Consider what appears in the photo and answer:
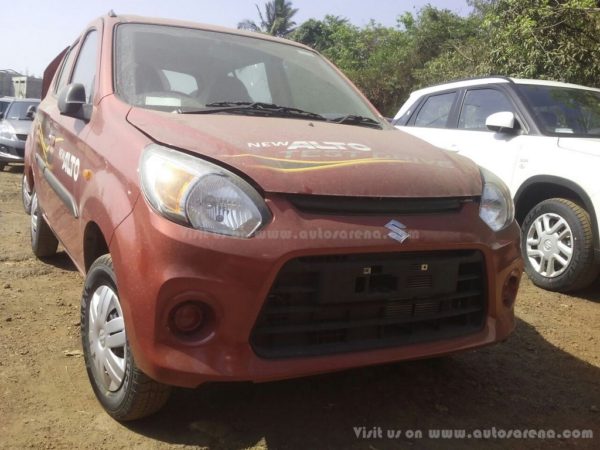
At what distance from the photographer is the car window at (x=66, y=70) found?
4.00m

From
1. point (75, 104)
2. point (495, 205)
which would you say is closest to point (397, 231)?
point (495, 205)

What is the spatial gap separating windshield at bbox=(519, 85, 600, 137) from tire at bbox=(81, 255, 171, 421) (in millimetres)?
3784

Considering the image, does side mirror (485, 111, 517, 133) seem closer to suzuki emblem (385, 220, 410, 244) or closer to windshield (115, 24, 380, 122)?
windshield (115, 24, 380, 122)

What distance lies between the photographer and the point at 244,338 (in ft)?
6.42

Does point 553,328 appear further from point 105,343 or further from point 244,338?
point 105,343

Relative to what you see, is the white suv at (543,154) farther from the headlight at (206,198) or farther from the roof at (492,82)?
the headlight at (206,198)

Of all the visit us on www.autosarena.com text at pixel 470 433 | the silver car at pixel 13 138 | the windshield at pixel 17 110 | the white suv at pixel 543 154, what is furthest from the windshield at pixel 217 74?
the windshield at pixel 17 110

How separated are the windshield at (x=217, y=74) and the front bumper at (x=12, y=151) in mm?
9671

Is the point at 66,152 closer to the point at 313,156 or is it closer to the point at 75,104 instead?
the point at 75,104

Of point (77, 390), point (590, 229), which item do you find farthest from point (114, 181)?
point (590, 229)

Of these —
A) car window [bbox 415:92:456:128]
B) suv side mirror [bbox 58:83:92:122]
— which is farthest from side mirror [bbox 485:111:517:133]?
suv side mirror [bbox 58:83:92:122]

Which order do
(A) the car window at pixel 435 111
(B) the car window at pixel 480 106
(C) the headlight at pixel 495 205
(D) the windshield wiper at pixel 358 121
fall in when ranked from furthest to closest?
(A) the car window at pixel 435 111 → (B) the car window at pixel 480 106 → (D) the windshield wiper at pixel 358 121 → (C) the headlight at pixel 495 205

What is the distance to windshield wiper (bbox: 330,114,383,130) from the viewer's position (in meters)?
3.08

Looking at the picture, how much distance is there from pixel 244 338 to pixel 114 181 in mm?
852
